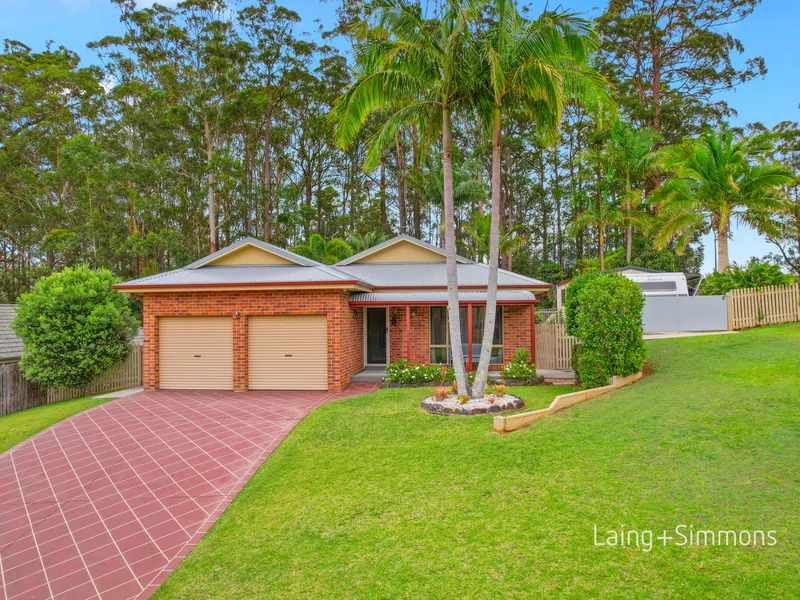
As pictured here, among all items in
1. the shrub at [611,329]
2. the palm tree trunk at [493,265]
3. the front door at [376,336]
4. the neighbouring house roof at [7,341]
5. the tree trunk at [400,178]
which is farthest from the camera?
the tree trunk at [400,178]

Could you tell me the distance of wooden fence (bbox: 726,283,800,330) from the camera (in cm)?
1361

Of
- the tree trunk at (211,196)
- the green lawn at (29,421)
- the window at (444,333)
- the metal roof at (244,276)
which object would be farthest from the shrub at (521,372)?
the tree trunk at (211,196)

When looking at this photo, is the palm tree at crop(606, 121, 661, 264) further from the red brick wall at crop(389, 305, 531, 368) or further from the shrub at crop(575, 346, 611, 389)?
the shrub at crop(575, 346, 611, 389)

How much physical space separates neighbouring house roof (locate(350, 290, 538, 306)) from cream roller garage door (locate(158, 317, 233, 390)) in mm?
3789

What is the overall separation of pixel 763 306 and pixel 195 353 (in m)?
17.4

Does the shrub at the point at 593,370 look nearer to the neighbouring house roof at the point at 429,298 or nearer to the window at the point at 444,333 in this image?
the neighbouring house roof at the point at 429,298

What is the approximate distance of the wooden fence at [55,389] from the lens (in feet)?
38.2

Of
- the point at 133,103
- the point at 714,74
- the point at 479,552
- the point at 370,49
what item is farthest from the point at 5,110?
the point at 714,74

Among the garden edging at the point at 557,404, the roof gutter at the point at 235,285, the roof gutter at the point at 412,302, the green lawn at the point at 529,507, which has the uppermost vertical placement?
the roof gutter at the point at 235,285

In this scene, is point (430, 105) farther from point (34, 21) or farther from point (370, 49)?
point (34, 21)

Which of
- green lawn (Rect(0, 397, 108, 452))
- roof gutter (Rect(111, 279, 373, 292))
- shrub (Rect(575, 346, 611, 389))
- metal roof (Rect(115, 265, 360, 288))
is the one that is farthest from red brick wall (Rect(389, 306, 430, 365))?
green lawn (Rect(0, 397, 108, 452))

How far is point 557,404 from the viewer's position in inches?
280

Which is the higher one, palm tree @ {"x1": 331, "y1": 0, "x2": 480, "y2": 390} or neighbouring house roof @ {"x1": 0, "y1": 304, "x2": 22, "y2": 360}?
palm tree @ {"x1": 331, "y1": 0, "x2": 480, "y2": 390}

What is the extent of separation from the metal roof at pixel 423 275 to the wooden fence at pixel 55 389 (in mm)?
7294
